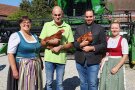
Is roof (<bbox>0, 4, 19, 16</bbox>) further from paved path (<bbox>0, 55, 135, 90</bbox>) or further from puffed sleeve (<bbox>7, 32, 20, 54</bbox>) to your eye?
puffed sleeve (<bbox>7, 32, 20, 54</bbox>)

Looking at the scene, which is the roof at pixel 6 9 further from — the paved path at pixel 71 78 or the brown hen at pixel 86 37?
the brown hen at pixel 86 37

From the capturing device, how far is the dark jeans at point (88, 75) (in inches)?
216

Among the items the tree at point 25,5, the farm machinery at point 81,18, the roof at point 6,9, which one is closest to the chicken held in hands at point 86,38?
the farm machinery at point 81,18

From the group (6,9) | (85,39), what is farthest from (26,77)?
(6,9)

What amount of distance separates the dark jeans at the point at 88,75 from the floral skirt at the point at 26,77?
855 mm

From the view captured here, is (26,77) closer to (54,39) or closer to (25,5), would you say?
(54,39)

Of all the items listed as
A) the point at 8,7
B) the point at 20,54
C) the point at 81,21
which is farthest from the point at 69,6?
the point at 8,7

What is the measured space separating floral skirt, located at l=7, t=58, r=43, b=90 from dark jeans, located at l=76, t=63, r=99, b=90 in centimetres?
85

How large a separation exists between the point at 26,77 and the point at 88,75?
115 cm

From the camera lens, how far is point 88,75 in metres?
5.54

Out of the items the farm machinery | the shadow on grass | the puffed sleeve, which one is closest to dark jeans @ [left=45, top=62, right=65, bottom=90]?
the puffed sleeve

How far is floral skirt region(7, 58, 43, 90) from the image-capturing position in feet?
16.2

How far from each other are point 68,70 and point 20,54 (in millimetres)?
4539

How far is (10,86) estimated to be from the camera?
199 inches
